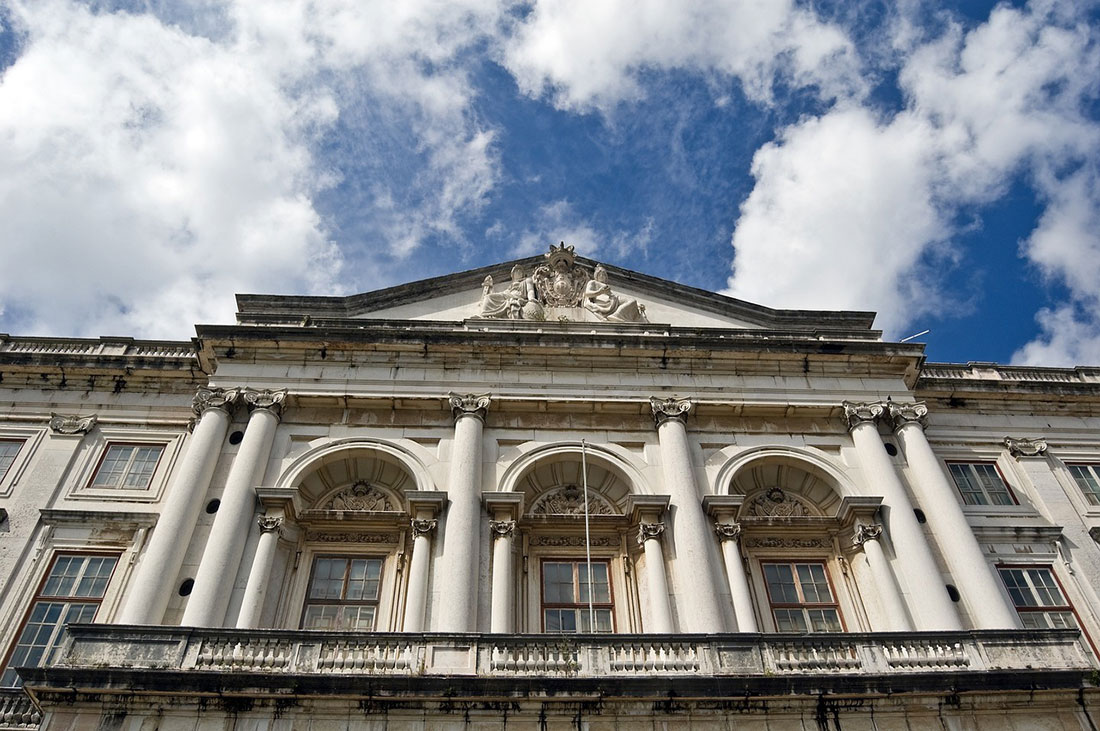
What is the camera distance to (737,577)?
2081cm

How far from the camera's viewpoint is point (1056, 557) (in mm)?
23016

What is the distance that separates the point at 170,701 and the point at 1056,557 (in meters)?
21.3

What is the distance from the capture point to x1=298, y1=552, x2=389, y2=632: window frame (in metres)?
20.6

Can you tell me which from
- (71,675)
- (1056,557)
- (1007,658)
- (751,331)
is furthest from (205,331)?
(1056,557)

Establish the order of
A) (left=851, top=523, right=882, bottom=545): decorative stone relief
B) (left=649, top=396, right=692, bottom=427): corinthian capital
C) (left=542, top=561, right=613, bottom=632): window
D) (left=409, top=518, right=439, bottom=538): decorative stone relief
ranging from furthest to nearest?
(left=649, top=396, right=692, bottom=427): corinthian capital < (left=851, top=523, right=882, bottom=545): decorative stone relief < (left=409, top=518, right=439, bottom=538): decorative stone relief < (left=542, top=561, right=613, bottom=632): window

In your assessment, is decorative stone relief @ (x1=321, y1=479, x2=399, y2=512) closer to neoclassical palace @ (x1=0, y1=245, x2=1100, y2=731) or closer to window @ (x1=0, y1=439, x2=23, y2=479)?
neoclassical palace @ (x1=0, y1=245, x2=1100, y2=731)

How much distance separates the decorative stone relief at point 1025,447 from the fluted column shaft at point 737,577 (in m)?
9.86

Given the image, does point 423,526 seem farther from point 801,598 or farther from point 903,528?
point 903,528

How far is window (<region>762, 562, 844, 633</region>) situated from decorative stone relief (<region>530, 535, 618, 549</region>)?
4037 millimetres

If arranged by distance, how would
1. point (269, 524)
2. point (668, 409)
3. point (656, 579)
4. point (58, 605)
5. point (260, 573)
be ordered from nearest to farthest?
1. point (260, 573)
2. point (656, 579)
3. point (58, 605)
4. point (269, 524)
5. point (668, 409)

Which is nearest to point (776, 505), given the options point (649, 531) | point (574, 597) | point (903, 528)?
point (903, 528)

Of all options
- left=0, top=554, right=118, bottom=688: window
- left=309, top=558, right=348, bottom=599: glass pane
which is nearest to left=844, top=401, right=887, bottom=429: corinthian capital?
left=309, top=558, right=348, bottom=599: glass pane

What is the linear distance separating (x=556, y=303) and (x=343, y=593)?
448 inches

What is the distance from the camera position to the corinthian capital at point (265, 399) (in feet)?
76.5
